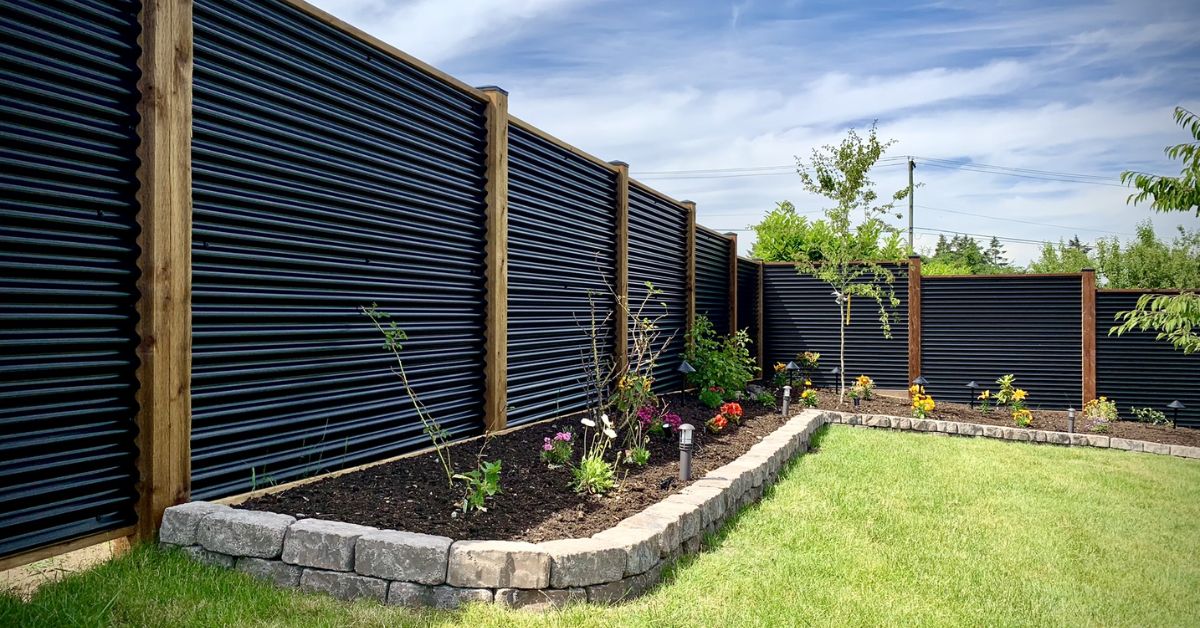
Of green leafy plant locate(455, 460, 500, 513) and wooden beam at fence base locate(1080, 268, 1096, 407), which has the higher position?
wooden beam at fence base locate(1080, 268, 1096, 407)

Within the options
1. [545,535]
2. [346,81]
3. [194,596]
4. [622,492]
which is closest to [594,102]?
[346,81]

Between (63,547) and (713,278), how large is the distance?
846 cm

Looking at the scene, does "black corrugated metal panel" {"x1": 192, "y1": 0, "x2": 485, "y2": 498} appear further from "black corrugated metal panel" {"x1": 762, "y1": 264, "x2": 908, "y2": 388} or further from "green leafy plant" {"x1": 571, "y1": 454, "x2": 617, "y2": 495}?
"black corrugated metal panel" {"x1": 762, "y1": 264, "x2": 908, "y2": 388}

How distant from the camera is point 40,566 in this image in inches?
108

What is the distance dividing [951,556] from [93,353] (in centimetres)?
407

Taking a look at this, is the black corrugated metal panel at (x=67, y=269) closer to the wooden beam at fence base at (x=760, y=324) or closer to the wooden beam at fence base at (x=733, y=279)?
the wooden beam at fence base at (x=733, y=279)

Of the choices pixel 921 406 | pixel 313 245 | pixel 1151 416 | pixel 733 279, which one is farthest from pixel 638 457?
pixel 1151 416

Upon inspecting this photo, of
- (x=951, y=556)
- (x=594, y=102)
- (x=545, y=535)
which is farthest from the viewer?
(x=594, y=102)

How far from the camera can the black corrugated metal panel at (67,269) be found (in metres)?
2.57

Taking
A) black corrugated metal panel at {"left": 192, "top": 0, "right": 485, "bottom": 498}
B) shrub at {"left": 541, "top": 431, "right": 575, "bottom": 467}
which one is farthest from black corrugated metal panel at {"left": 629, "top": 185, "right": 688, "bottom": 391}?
black corrugated metal panel at {"left": 192, "top": 0, "right": 485, "bottom": 498}

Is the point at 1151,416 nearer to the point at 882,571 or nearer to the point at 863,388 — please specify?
the point at 863,388

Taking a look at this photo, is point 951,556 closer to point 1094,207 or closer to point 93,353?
point 93,353

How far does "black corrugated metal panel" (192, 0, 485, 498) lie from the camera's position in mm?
3234

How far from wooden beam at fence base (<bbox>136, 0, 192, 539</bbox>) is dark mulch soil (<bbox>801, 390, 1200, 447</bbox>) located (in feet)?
26.3
